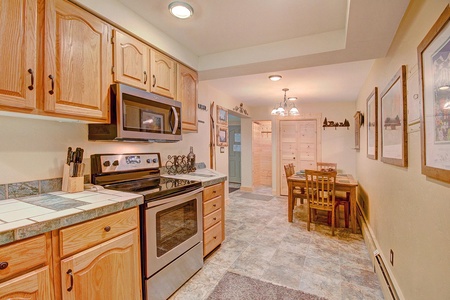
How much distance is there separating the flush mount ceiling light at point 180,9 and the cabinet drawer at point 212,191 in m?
1.56

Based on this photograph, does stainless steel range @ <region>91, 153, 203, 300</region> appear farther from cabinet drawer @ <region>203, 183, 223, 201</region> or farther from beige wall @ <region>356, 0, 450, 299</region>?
beige wall @ <region>356, 0, 450, 299</region>

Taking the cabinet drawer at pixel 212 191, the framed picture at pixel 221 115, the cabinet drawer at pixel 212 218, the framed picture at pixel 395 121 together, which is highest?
the framed picture at pixel 221 115

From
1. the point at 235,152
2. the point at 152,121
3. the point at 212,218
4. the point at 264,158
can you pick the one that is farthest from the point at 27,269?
the point at 235,152

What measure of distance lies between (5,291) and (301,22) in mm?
2455

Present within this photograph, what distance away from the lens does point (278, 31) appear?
6.68ft

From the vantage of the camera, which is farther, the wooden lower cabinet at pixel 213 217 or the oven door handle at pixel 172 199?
the wooden lower cabinet at pixel 213 217

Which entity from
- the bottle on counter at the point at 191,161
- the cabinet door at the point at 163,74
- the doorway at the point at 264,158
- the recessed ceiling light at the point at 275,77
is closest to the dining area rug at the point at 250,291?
the bottle on counter at the point at 191,161

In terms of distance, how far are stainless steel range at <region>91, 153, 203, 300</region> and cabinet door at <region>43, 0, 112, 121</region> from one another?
0.51 m

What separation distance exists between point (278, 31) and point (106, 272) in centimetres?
227

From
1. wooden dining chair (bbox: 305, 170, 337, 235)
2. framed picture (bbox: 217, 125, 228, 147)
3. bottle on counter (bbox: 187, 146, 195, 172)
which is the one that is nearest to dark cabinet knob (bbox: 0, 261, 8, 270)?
bottle on counter (bbox: 187, 146, 195, 172)

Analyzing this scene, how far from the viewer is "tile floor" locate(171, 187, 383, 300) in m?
1.95

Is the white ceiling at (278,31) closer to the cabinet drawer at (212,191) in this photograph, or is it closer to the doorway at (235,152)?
the cabinet drawer at (212,191)

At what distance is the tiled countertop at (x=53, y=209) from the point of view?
0.95m

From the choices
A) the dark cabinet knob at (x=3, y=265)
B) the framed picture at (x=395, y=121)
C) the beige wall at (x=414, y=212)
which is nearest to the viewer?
the dark cabinet knob at (x=3, y=265)
